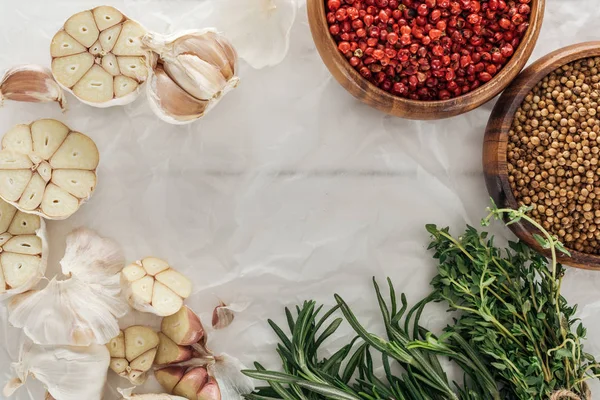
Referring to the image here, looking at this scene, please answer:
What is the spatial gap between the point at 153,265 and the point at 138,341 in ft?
0.43

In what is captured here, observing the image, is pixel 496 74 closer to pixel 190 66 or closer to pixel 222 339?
pixel 190 66

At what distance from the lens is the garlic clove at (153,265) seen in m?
1.08

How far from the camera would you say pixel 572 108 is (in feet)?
3.37

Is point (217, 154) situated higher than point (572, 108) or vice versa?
point (572, 108)

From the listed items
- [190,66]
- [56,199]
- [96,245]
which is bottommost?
[96,245]

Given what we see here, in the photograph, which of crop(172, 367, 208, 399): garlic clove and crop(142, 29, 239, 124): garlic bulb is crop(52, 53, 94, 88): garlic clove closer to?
crop(142, 29, 239, 124): garlic bulb

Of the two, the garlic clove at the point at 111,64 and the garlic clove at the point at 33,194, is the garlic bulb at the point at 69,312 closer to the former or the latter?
the garlic clove at the point at 33,194

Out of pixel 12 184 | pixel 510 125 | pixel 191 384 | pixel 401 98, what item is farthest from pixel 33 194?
pixel 510 125

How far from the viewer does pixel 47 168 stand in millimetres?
1031

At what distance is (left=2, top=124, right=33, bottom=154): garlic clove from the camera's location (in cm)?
104

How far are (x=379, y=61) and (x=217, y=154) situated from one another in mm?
344

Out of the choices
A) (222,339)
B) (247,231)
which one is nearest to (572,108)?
(247,231)

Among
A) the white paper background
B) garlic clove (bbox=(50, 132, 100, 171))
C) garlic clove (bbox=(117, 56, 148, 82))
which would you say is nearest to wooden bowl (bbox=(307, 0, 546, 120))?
the white paper background

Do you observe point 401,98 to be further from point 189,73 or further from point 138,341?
Answer: point 138,341
